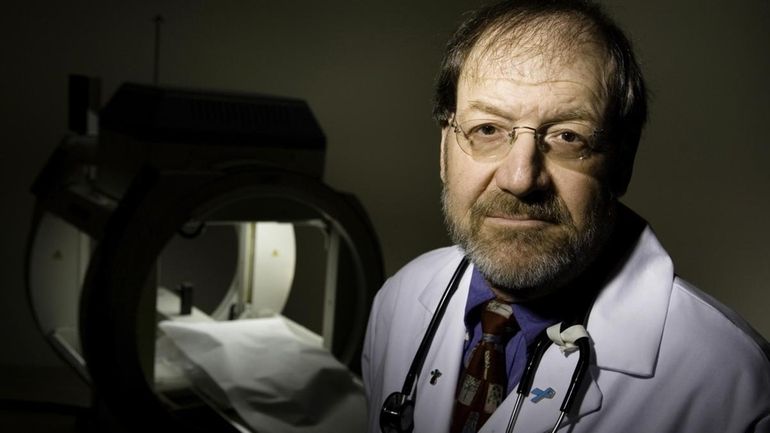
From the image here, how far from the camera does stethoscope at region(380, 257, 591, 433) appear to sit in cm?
96

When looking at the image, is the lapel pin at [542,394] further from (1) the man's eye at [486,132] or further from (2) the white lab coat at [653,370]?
(1) the man's eye at [486,132]

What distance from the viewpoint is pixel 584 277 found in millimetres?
1109

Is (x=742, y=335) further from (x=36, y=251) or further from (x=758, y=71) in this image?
(x=36, y=251)

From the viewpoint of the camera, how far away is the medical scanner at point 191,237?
1.82 metres

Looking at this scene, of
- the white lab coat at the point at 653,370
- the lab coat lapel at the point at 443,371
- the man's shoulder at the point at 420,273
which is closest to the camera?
the white lab coat at the point at 653,370

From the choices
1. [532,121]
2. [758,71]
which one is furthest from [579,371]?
[758,71]

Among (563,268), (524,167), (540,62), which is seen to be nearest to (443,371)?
(563,268)

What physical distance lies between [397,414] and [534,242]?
341 mm

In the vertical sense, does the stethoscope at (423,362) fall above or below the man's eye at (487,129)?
below

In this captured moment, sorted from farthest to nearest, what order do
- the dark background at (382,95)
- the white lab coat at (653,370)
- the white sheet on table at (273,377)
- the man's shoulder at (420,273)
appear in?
1. the white sheet on table at (273,377)
2. the dark background at (382,95)
3. the man's shoulder at (420,273)
4. the white lab coat at (653,370)

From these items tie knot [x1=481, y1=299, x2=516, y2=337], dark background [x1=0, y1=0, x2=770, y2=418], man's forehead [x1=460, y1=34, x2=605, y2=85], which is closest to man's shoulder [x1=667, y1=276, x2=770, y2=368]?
tie knot [x1=481, y1=299, x2=516, y2=337]

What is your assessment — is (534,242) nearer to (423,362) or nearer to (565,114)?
(565,114)

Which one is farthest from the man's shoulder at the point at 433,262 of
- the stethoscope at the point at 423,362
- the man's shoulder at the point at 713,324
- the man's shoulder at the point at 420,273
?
the man's shoulder at the point at 713,324

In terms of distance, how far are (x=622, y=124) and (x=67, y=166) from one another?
1.81m
